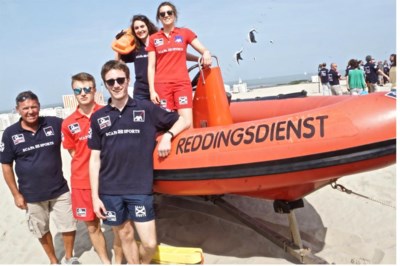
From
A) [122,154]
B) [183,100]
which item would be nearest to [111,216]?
[122,154]

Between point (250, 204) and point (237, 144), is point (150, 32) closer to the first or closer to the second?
point (237, 144)

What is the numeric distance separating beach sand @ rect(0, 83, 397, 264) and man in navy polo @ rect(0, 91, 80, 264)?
0.62 meters

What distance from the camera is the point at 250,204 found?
13.7ft

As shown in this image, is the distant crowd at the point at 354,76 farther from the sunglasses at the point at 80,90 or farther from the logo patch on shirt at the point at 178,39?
the sunglasses at the point at 80,90

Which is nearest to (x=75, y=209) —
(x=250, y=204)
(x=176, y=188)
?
(x=176, y=188)

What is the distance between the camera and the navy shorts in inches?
96.3

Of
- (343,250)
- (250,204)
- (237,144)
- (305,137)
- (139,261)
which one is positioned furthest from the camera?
(250,204)

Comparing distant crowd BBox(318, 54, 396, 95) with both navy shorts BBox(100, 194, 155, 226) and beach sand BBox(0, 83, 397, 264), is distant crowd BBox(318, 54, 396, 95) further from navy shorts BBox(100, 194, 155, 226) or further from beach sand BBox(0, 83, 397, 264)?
navy shorts BBox(100, 194, 155, 226)

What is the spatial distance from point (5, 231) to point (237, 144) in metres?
3.03

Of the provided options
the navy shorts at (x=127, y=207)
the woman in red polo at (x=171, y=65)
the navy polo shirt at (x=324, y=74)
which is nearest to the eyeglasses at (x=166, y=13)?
the woman in red polo at (x=171, y=65)

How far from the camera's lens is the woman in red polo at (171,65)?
3170 mm

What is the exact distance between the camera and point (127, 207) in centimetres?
251

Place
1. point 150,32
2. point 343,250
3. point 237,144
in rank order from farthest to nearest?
point 150,32, point 343,250, point 237,144

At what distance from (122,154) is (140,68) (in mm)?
1413
